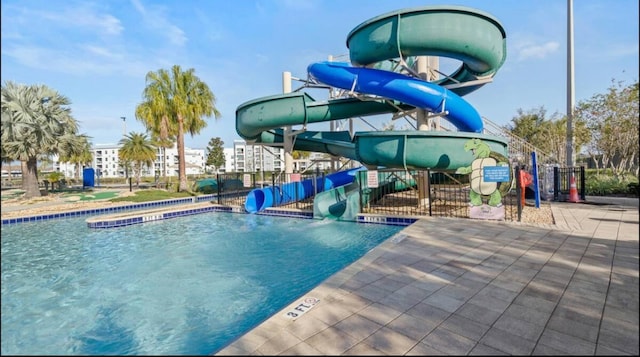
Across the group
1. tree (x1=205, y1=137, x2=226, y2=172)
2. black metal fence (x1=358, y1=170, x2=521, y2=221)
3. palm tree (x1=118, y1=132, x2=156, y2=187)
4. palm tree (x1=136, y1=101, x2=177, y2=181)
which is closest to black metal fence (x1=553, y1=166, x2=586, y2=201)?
black metal fence (x1=358, y1=170, x2=521, y2=221)

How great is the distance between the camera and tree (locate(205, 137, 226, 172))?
8075cm

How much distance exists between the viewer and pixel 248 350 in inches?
111

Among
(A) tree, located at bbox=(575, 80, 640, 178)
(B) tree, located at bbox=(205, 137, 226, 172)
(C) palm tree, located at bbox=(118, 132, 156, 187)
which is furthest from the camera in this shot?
(B) tree, located at bbox=(205, 137, 226, 172)

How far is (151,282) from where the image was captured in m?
5.16

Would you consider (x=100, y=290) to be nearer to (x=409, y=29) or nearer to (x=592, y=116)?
(x=409, y=29)

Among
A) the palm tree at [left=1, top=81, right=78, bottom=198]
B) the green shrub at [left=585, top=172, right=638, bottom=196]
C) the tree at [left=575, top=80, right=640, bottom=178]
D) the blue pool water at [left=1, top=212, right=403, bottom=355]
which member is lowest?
the blue pool water at [left=1, top=212, right=403, bottom=355]

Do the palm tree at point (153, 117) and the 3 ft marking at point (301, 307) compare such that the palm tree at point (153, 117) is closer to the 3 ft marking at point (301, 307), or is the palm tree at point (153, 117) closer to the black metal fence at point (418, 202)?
the black metal fence at point (418, 202)

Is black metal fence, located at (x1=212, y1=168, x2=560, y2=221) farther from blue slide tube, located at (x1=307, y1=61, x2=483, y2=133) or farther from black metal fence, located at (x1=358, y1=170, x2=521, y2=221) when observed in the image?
blue slide tube, located at (x1=307, y1=61, x2=483, y2=133)

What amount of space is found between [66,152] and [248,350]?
7.62ft

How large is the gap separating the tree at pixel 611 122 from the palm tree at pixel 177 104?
23689 millimetres

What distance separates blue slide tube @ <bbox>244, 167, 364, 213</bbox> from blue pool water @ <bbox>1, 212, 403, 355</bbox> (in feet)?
11.8

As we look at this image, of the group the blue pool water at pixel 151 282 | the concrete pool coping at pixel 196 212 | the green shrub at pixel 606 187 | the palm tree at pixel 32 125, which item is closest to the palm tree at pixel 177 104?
the concrete pool coping at pixel 196 212

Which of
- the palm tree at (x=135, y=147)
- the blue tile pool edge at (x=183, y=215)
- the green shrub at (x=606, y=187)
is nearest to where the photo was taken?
the blue tile pool edge at (x=183, y=215)

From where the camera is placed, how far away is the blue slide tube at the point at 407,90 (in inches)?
414
